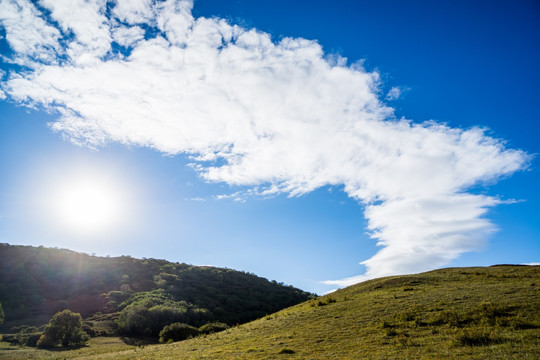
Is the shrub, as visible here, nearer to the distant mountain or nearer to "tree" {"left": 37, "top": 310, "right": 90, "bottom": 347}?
"tree" {"left": 37, "top": 310, "right": 90, "bottom": 347}

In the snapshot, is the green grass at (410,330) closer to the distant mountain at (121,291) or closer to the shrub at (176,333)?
the shrub at (176,333)

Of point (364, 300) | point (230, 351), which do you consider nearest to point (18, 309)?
point (230, 351)

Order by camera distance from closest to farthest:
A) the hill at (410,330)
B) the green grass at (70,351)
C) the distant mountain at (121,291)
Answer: the hill at (410,330) < the green grass at (70,351) < the distant mountain at (121,291)

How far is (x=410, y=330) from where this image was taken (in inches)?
766

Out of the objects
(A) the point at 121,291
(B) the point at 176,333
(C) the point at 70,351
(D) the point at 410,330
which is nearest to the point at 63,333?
(C) the point at 70,351

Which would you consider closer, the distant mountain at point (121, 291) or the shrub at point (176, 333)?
the shrub at point (176, 333)

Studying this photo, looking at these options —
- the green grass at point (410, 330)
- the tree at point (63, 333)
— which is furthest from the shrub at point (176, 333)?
the green grass at point (410, 330)

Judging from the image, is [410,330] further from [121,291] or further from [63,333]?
[121,291]

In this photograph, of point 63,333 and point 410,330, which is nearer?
point 410,330

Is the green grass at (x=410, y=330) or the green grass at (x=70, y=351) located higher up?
the green grass at (x=410, y=330)

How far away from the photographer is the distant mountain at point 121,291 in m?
66.9

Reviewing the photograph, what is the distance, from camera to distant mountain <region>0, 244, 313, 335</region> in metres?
66.9

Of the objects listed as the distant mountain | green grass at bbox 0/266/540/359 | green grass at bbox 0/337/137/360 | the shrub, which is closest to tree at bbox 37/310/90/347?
green grass at bbox 0/337/137/360

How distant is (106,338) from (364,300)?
150 ft
